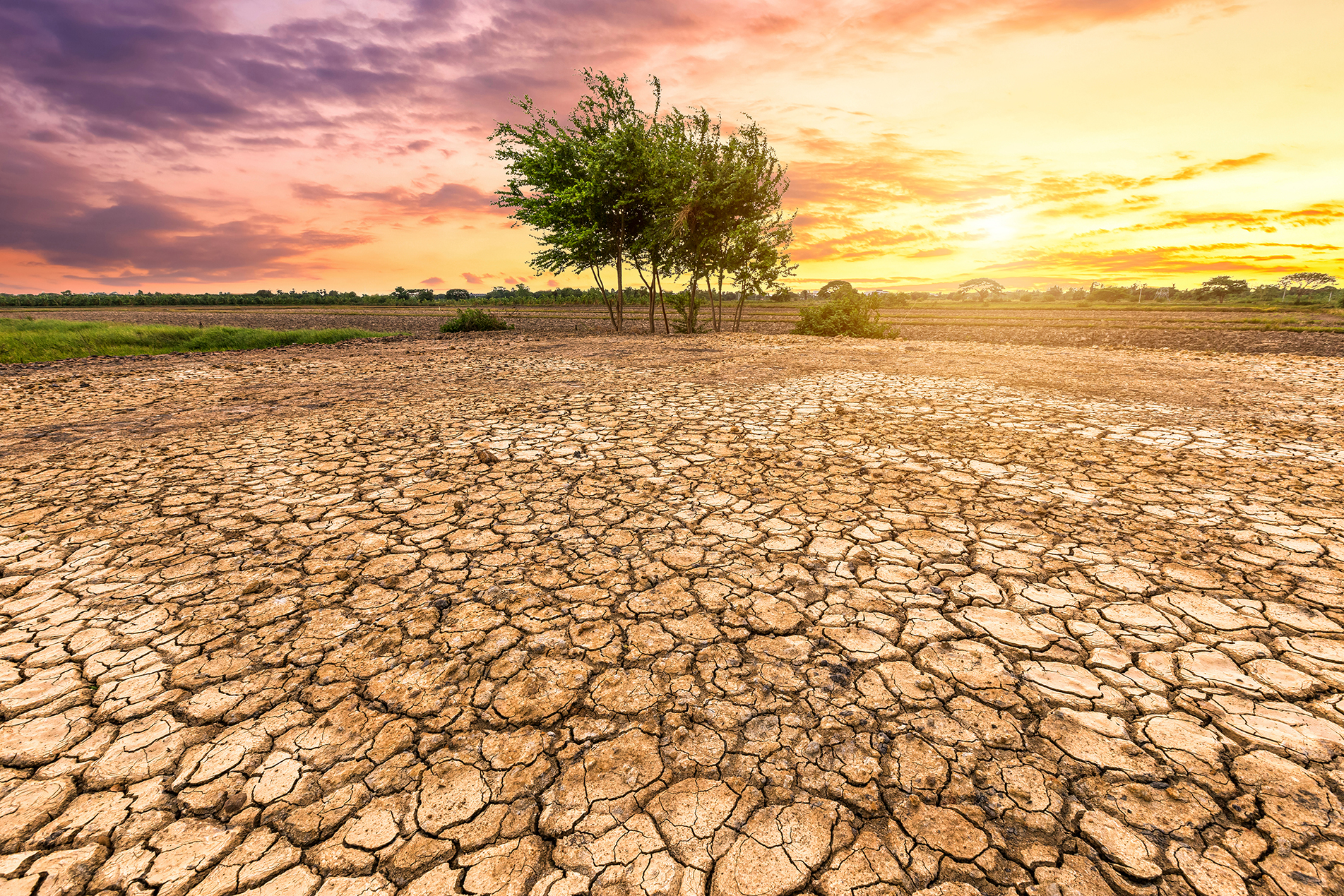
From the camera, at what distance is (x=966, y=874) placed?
4.91 feet

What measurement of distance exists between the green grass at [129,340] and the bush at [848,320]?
1643 cm

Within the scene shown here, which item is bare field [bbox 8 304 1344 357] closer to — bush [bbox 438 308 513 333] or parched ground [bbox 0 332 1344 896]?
bush [bbox 438 308 513 333]

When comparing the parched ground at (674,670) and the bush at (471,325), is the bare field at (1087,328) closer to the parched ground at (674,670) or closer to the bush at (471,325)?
the bush at (471,325)

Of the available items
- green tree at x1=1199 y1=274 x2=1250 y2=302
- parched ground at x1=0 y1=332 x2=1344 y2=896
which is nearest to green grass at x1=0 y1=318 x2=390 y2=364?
parched ground at x1=0 y1=332 x2=1344 y2=896

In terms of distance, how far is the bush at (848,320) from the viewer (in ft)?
61.0

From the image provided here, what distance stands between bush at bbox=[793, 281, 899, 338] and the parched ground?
13.9 m

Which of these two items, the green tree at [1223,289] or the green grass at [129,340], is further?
the green tree at [1223,289]

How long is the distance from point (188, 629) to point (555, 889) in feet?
7.86

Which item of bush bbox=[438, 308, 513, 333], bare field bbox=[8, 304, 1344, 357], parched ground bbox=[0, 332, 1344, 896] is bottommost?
parched ground bbox=[0, 332, 1344, 896]

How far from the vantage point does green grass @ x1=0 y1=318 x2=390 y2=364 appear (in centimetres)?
1355

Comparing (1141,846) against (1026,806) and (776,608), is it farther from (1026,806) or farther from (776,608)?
(776,608)

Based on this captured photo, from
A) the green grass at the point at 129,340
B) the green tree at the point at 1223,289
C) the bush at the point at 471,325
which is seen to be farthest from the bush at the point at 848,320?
the green tree at the point at 1223,289

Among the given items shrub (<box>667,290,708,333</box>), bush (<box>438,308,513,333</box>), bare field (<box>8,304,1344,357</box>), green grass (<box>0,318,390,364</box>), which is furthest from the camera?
bush (<box>438,308,513,333</box>)

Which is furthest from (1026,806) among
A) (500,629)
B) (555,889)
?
(500,629)
